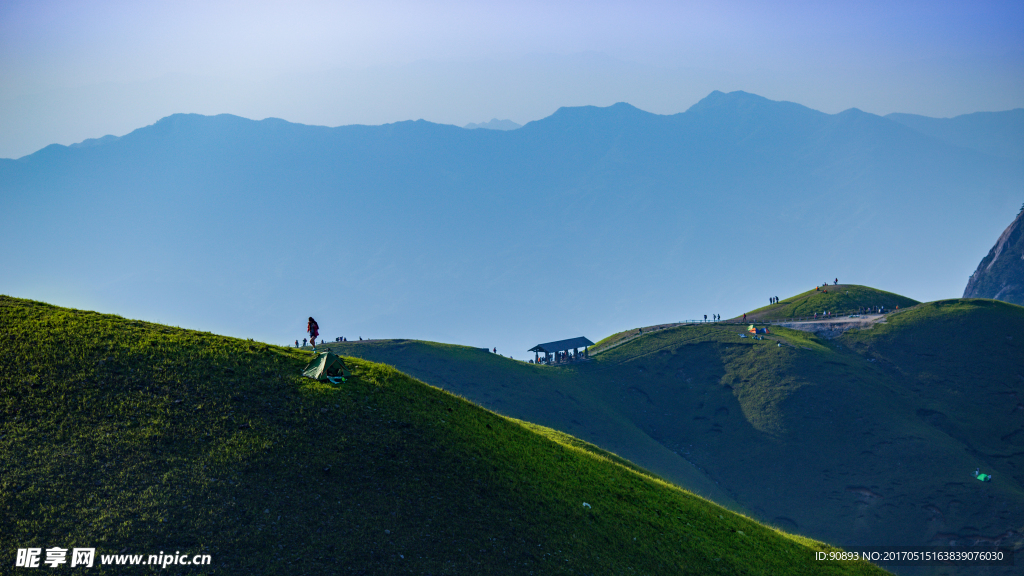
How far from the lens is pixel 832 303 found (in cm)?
13012

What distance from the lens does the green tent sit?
3350 centimetres

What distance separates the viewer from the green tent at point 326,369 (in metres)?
33.5

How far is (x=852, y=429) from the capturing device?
3642 inches

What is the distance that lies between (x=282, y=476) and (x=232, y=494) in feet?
6.58

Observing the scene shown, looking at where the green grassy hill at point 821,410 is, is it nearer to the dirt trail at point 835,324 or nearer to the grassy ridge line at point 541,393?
the grassy ridge line at point 541,393

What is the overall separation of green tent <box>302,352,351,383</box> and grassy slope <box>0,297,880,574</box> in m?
0.72

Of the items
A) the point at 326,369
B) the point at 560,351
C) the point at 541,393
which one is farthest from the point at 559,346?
the point at 326,369

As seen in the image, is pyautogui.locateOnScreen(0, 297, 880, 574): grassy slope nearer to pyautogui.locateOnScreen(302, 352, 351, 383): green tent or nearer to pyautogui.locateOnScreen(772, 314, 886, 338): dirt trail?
pyautogui.locateOnScreen(302, 352, 351, 383): green tent

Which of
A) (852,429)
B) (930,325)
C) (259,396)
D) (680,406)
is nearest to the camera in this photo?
(259,396)

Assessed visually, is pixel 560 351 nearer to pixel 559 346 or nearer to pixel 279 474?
pixel 559 346

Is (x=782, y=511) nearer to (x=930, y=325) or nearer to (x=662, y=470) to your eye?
(x=662, y=470)

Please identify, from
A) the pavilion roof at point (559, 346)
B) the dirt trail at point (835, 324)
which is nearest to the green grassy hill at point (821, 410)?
the dirt trail at point (835, 324)

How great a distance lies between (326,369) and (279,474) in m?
7.40

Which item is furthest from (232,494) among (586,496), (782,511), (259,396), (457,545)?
(782,511)
